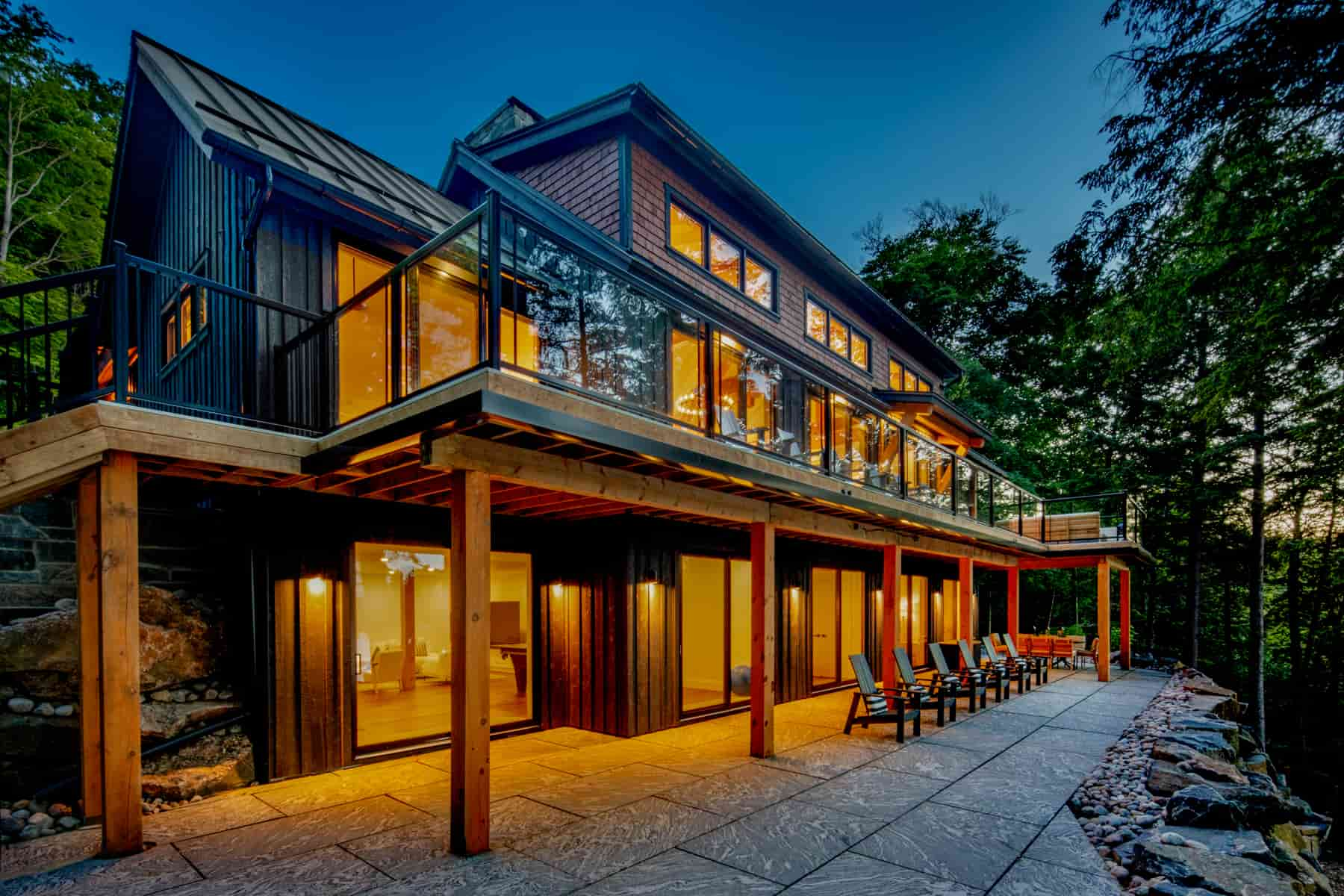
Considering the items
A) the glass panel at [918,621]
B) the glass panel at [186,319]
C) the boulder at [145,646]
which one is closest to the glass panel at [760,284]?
the glass panel at [918,621]

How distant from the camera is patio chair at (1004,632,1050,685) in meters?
13.8

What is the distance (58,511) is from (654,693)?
6509mm

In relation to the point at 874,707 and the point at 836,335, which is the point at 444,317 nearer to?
the point at 874,707

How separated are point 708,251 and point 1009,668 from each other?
30.6 feet

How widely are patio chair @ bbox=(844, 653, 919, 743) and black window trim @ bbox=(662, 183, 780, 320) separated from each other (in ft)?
20.9

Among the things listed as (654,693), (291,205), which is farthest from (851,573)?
(291,205)

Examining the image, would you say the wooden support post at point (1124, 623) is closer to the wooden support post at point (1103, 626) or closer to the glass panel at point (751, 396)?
the wooden support post at point (1103, 626)

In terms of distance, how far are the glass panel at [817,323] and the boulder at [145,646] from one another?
11.1 meters

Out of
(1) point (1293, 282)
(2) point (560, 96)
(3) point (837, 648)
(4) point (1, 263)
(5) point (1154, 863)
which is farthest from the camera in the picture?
(2) point (560, 96)

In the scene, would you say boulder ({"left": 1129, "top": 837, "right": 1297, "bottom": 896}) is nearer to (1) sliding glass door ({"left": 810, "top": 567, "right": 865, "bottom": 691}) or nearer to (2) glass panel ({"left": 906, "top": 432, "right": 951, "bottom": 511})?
(2) glass panel ({"left": 906, "top": 432, "right": 951, "bottom": 511})

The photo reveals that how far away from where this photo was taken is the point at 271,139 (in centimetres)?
715

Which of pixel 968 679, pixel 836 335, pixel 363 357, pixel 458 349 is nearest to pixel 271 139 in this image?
pixel 363 357

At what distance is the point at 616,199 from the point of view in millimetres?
9859

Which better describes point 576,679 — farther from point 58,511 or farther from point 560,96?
point 560,96
